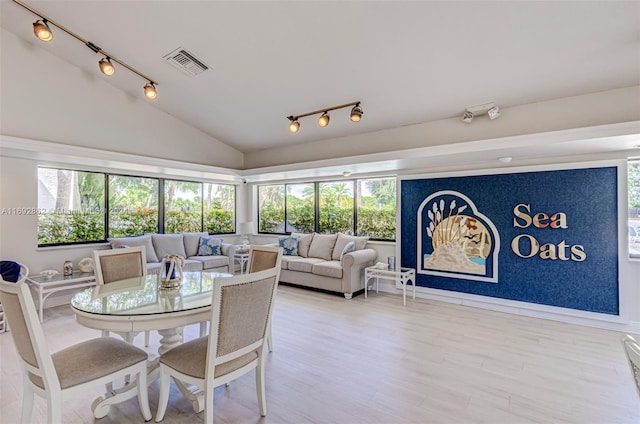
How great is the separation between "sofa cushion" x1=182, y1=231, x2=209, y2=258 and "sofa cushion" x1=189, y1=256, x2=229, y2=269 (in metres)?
0.18

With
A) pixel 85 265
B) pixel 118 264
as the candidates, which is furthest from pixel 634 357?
pixel 85 265

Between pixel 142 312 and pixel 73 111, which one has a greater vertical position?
pixel 73 111

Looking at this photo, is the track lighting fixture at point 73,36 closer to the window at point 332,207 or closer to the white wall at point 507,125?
the white wall at point 507,125

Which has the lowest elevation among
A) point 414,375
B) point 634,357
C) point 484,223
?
point 414,375

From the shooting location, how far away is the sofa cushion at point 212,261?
18.5 ft

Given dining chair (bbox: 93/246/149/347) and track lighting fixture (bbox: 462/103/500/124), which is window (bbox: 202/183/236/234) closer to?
dining chair (bbox: 93/246/149/347)

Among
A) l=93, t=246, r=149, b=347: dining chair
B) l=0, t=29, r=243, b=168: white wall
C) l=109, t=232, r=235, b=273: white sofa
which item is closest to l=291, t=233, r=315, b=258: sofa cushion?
l=109, t=232, r=235, b=273: white sofa

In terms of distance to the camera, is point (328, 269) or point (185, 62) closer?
point (185, 62)

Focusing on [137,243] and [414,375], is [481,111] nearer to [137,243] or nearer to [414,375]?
[414,375]

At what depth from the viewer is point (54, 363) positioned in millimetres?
1793

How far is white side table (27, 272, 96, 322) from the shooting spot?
387 centimetres

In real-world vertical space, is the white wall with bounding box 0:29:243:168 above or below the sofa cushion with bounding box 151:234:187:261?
above

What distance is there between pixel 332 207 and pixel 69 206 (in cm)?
448

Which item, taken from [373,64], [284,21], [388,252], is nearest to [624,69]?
[373,64]
